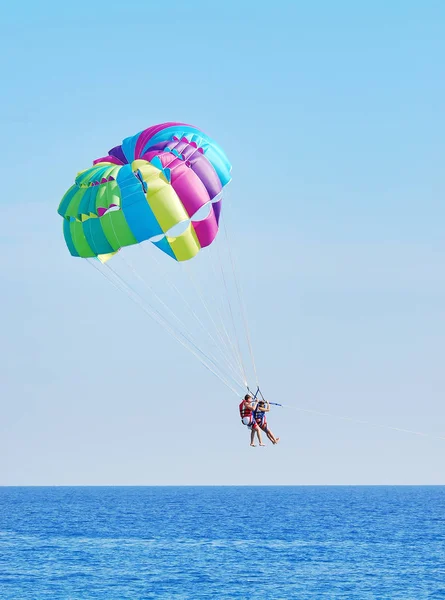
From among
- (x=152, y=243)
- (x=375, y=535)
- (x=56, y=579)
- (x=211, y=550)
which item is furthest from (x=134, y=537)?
(x=152, y=243)

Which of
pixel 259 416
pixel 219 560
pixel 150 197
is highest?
pixel 150 197

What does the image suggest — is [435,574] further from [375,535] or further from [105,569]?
[375,535]

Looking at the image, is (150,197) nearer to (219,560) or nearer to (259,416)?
(259,416)

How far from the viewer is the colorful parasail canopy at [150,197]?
32094mm

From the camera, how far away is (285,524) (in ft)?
318

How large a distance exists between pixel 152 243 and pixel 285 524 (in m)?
67.3

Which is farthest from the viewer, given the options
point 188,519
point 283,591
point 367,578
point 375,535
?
point 188,519

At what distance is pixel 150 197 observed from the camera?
105 feet

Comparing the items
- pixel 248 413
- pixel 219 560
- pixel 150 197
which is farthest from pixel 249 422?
pixel 219 560

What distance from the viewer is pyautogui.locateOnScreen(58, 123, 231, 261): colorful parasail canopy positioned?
32.1 m

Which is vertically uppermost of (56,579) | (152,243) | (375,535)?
(152,243)

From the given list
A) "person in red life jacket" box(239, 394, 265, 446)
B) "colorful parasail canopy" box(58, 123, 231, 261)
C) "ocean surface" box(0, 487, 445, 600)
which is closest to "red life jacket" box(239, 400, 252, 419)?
"person in red life jacket" box(239, 394, 265, 446)

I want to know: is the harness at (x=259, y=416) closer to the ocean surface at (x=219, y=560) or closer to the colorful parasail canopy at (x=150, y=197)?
the colorful parasail canopy at (x=150, y=197)

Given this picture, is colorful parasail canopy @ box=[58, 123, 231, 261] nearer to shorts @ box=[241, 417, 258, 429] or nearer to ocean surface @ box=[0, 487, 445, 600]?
shorts @ box=[241, 417, 258, 429]
